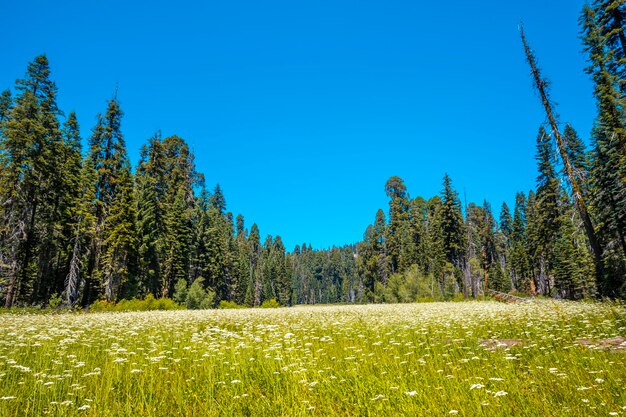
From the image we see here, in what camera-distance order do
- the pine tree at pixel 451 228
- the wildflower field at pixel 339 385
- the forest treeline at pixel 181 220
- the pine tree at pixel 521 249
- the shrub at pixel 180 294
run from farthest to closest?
1. the pine tree at pixel 521 249
2. the pine tree at pixel 451 228
3. the shrub at pixel 180 294
4. the forest treeline at pixel 181 220
5. the wildflower field at pixel 339 385

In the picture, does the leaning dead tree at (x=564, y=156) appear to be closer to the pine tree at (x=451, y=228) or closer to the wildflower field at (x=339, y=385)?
the wildflower field at (x=339, y=385)

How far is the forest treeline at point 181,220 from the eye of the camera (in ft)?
71.4

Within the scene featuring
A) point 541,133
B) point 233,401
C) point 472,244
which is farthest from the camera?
point 472,244

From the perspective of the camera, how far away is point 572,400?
13.2 feet

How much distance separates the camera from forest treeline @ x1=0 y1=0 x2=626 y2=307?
2175 cm

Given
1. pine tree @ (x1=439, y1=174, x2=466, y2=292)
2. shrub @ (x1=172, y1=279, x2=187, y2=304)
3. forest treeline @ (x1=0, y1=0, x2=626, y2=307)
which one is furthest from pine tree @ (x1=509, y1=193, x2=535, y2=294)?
shrub @ (x1=172, y1=279, x2=187, y2=304)

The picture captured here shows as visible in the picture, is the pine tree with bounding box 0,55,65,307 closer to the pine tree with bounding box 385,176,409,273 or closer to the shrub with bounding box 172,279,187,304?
the shrub with bounding box 172,279,187,304

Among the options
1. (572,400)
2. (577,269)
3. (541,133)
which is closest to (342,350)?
(572,400)

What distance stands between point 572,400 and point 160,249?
1660 inches

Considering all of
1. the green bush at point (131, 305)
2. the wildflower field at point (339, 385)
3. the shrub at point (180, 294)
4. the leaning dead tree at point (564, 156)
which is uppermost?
the leaning dead tree at point (564, 156)

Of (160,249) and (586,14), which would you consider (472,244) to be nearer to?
(586,14)

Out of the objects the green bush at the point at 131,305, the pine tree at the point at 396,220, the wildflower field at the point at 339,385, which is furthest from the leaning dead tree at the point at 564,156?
the pine tree at the point at 396,220

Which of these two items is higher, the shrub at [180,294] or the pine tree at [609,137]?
the pine tree at [609,137]

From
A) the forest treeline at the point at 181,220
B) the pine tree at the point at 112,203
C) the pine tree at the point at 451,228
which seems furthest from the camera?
the pine tree at the point at 451,228
